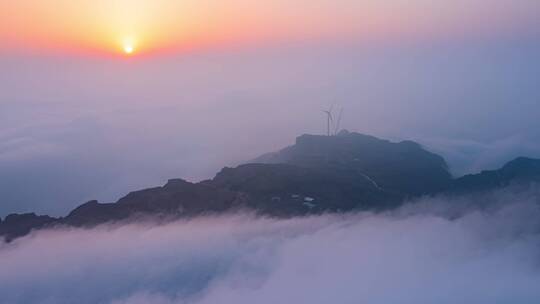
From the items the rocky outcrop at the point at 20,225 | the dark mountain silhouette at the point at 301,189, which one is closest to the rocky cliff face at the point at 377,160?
the dark mountain silhouette at the point at 301,189

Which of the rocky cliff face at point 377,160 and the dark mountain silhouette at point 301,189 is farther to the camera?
the rocky cliff face at point 377,160

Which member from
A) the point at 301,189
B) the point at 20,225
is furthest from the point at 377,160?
the point at 20,225

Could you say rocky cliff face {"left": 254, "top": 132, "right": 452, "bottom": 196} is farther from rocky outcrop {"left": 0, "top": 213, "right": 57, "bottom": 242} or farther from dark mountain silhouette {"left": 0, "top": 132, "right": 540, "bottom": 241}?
rocky outcrop {"left": 0, "top": 213, "right": 57, "bottom": 242}

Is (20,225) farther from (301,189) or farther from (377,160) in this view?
(377,160)

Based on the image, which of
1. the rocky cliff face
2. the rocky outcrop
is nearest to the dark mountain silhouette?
the rocky outcrop

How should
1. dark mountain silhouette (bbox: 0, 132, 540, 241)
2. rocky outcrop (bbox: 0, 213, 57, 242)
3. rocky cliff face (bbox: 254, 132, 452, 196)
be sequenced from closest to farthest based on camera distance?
rocky outcrop (bbox: 0, 213, 57, 242), dark mountain silhouette (bbox: 0, 132, 540, 241), rocky cliff face (bbox: 254, 132, 452, 196)

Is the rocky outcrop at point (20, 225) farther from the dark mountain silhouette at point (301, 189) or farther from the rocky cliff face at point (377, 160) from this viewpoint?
the rocky cliff face at point (377, 160)

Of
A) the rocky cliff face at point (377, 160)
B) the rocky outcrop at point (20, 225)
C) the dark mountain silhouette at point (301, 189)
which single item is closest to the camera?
the rocky outcrop at point (20, 225)

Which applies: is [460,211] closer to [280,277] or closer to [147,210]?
[280,277]
